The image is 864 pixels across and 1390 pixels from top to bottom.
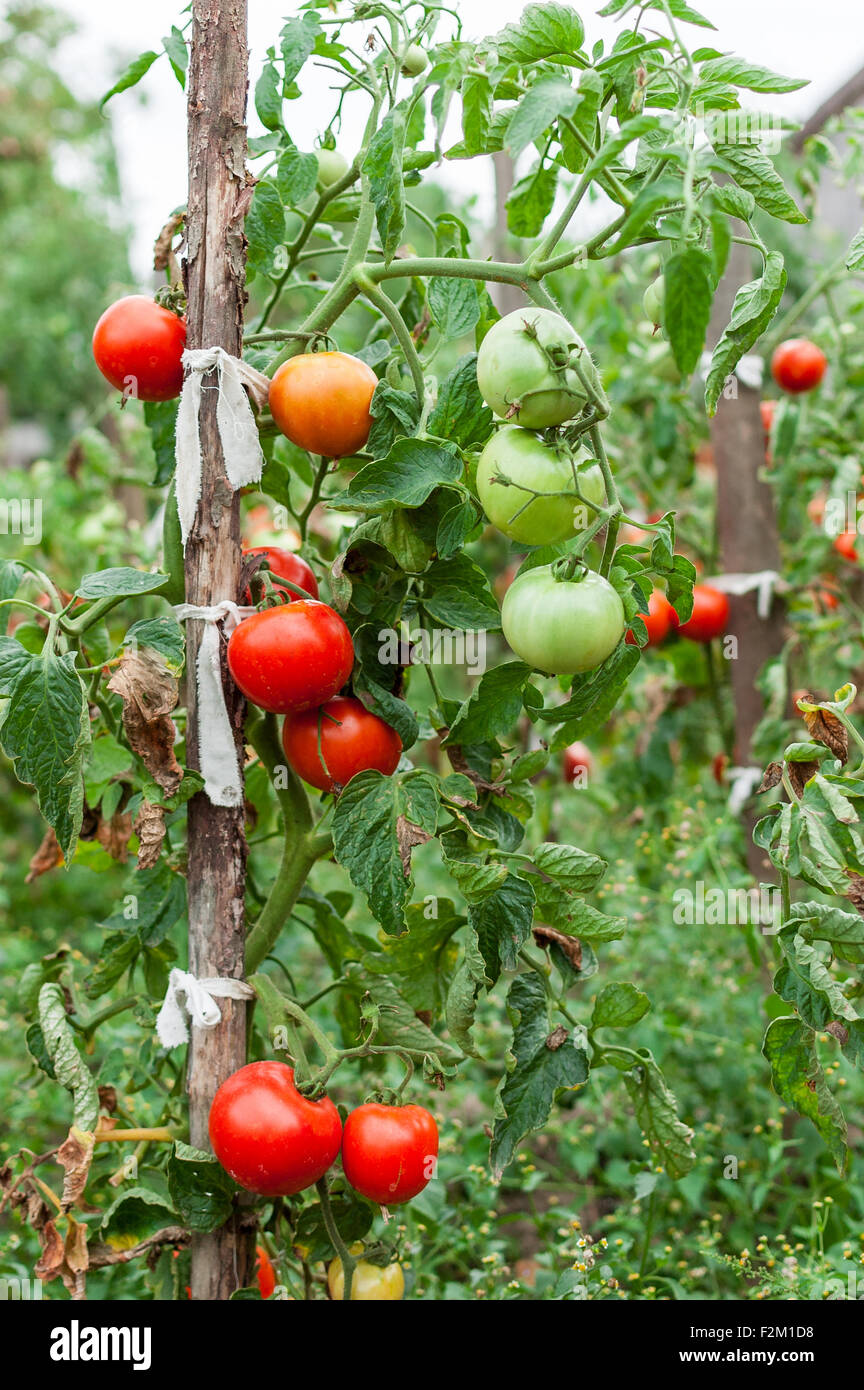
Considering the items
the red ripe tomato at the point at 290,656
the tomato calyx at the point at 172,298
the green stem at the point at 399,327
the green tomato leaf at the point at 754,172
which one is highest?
the tomato calyx at the point at 172,298

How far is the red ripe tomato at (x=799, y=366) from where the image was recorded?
6.14 ft

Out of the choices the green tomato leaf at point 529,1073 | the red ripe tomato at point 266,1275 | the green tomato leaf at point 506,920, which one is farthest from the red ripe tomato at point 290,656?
the red ripe tomato at point 266,1275

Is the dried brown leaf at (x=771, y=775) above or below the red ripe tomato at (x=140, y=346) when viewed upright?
below

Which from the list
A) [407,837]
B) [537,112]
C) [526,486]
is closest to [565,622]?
[526,486]

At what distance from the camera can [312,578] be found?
1060 mm

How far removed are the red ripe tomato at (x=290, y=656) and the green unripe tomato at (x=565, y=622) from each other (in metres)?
0.16

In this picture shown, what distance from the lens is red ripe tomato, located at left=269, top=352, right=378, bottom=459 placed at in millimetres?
880

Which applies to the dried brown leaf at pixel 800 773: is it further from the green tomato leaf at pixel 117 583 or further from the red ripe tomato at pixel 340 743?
the green tomato leaf at pixel 117 583

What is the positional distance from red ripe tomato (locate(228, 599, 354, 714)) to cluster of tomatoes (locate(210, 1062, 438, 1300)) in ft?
1.01

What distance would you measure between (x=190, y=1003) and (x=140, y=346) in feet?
1.89

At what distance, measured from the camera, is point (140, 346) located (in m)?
0.94

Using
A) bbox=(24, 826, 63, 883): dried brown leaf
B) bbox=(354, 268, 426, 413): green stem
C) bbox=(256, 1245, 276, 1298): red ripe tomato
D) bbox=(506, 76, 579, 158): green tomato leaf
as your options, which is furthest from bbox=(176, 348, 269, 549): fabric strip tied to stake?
bbox=(256, 1245, 276, 1298): red ripe tomato
